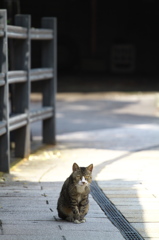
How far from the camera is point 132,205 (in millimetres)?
5754

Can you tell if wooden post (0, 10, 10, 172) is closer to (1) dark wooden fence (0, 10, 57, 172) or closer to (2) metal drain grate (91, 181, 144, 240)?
(1) dark wooden fence (0, 10, 57, 172)

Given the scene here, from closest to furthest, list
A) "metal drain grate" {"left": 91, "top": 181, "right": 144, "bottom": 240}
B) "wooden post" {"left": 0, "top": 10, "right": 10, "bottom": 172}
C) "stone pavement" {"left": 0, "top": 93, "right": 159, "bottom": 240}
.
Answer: "metal drain grate" {"left": 91, "top": 181, "right": 144, "bottom": 240}, "stone pavement" {"left": 0, "top": 93, "right": 159, "bottom": 240}, "wooden post" {"left": 0, "top": 10, "right": 10, "bottom": 172}

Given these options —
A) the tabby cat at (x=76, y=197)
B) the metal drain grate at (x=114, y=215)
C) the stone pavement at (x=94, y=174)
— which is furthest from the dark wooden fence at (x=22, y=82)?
the tabby cat at (x=76, y=197)

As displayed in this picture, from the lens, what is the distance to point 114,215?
538 cm

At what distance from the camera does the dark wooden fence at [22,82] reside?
25.1 feet

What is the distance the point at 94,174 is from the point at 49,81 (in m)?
2.86

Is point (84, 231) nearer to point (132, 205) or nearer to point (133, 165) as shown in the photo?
point (132, 205)

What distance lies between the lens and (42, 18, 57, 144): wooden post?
988cm

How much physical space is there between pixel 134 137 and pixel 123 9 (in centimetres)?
1458

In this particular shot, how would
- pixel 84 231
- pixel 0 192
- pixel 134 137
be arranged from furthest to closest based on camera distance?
pixel 134 137 < pixel 0 192 < pixel 84 231

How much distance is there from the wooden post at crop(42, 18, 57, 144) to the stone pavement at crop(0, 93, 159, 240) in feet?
0.88

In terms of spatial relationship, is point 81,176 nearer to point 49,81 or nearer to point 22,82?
point 22,82

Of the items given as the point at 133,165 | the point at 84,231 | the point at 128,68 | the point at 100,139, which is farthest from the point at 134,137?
the point at 128,68

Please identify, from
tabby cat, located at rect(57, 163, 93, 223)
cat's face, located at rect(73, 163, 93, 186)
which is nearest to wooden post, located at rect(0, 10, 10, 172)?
tabby cat, located at rect(57, 163, 93, 223)
